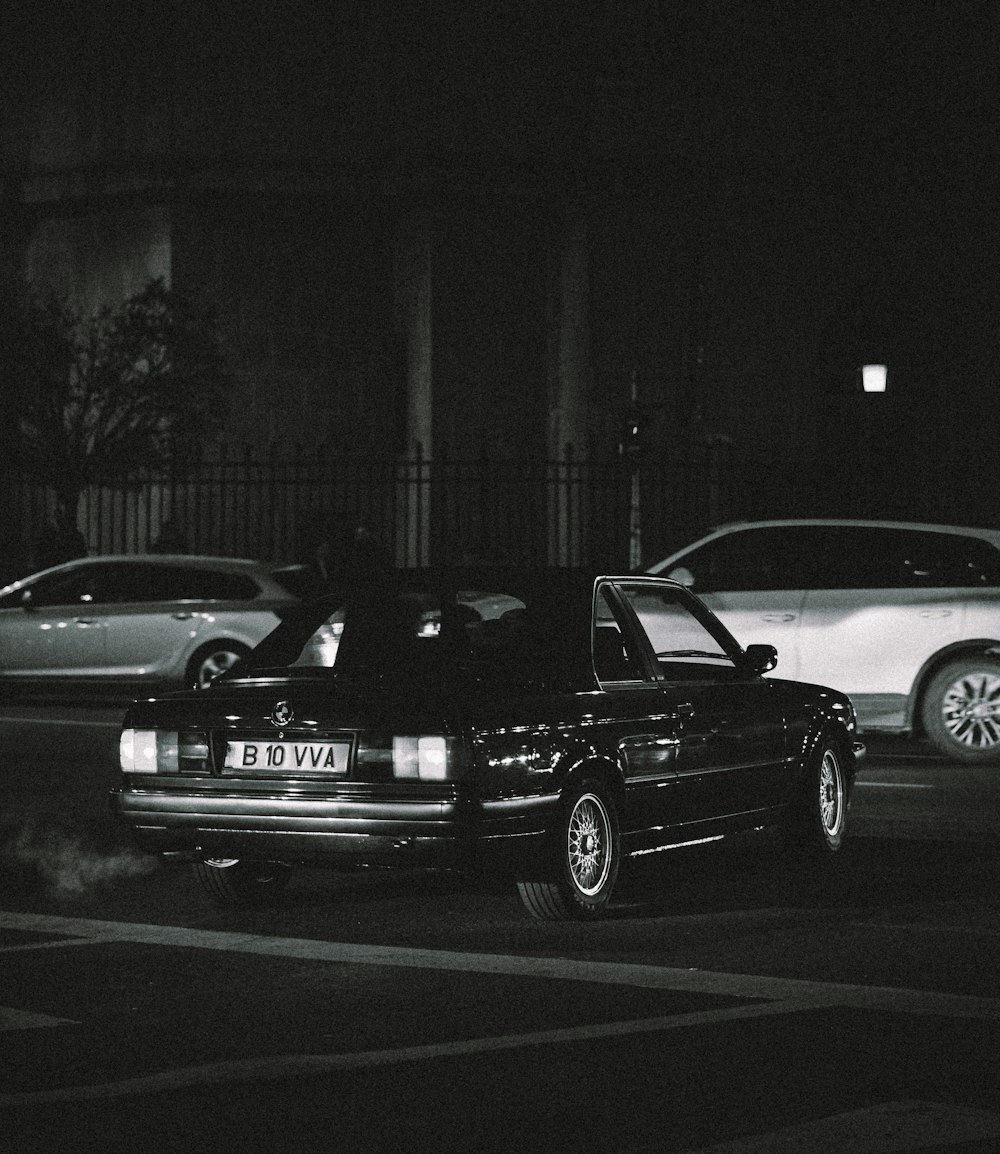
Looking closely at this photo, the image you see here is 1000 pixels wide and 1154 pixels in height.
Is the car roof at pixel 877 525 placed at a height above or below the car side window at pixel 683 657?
above

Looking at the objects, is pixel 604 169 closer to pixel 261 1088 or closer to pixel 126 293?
pixel 126 293

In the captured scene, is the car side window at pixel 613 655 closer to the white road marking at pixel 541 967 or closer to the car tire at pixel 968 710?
the white road marking at pixel 541 967

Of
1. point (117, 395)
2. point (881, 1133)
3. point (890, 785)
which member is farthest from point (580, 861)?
point (117, 395)

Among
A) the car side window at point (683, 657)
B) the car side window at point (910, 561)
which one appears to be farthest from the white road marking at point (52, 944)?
the car side window at point (910, 561)

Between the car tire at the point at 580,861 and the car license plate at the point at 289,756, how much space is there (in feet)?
2.80

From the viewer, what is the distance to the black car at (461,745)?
8.16 meters

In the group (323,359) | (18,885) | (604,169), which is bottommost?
(18,885)

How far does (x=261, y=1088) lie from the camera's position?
5.73m

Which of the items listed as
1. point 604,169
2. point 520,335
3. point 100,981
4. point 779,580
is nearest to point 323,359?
point 520,335

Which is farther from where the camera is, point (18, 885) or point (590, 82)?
point (590, 82)

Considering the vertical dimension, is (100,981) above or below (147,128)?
below

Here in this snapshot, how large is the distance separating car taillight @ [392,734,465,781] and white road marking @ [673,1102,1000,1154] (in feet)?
9.48

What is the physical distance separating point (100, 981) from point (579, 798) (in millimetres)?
2046

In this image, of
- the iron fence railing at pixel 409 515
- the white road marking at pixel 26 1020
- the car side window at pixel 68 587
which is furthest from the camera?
the iron fence railing at pixel 409 515
